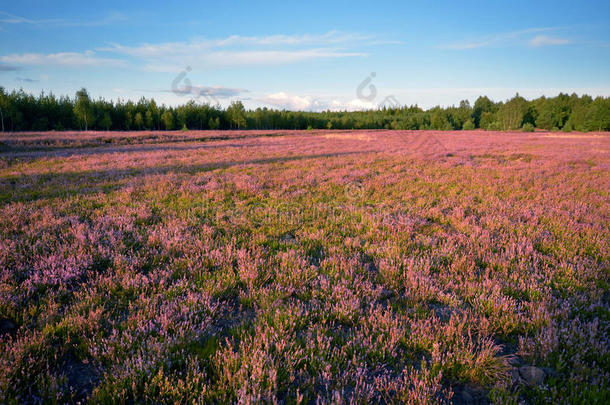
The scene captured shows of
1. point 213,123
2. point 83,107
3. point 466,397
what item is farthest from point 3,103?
point 466,397

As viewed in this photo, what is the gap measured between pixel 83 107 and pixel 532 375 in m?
70.8

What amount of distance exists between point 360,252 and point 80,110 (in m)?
68.2

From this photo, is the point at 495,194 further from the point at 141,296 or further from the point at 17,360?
the point at 17,360

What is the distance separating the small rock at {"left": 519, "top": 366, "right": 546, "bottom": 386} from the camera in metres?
2.44

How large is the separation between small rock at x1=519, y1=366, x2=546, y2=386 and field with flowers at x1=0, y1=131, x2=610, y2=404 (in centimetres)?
1

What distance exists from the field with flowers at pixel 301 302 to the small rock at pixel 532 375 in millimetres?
14

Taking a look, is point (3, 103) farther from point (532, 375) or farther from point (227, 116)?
point (532, 375)

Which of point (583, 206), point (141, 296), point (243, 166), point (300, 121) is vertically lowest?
point (141, 296)

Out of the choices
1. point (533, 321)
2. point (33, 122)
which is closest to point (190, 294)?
point (533, 321)

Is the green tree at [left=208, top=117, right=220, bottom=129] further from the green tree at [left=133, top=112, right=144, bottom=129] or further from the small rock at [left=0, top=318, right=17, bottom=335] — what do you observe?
the small rock at [left=0, top=318, right=17, bottom=335]

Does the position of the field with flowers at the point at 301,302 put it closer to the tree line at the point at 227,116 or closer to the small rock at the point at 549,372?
the small rock at the point at 549,372

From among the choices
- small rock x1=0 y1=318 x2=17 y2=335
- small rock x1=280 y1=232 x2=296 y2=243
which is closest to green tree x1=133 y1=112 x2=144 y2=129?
small rock x1=280 y1=232 x2=296 y2=243

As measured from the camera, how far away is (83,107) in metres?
Result: 52.7

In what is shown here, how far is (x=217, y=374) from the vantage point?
8.13ft
